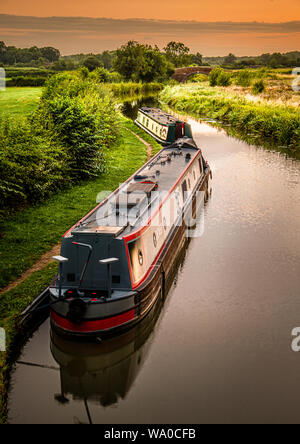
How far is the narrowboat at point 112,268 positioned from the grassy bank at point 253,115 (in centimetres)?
2151

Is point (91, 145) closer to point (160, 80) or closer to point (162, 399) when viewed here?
point (162, 399)

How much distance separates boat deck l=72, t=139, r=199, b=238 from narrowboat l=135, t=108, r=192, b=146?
8888 mm

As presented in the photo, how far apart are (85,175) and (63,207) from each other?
14.5 feet

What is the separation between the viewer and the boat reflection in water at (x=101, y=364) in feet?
27.4

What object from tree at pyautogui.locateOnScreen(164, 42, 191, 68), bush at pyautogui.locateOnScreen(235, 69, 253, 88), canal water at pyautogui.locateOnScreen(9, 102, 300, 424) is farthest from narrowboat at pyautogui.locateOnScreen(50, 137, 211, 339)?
tree at pyautogui.locateOnScreen(164, 42, 191, 68)

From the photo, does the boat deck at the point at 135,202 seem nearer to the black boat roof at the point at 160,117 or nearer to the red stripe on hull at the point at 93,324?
the red stripe on hull at the point at 93,324

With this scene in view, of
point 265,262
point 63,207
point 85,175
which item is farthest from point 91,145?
point 265,262

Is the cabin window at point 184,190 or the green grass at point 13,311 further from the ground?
the cabin window at point 184,190

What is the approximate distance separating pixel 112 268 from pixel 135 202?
Answer: 2604 mm

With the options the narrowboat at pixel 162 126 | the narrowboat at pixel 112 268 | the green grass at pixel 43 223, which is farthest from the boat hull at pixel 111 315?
the narrowboat at pixel 162 126

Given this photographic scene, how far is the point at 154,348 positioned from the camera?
31.1 feet

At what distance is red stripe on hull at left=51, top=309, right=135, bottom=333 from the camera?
353 inches

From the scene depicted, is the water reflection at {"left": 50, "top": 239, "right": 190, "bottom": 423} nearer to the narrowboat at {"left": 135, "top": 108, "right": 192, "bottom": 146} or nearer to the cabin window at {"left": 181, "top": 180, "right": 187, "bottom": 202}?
the cabin window at {"left": 181, "top": 180, "right": 187, "bottom": 202}

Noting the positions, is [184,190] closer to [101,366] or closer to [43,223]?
[43,223]
